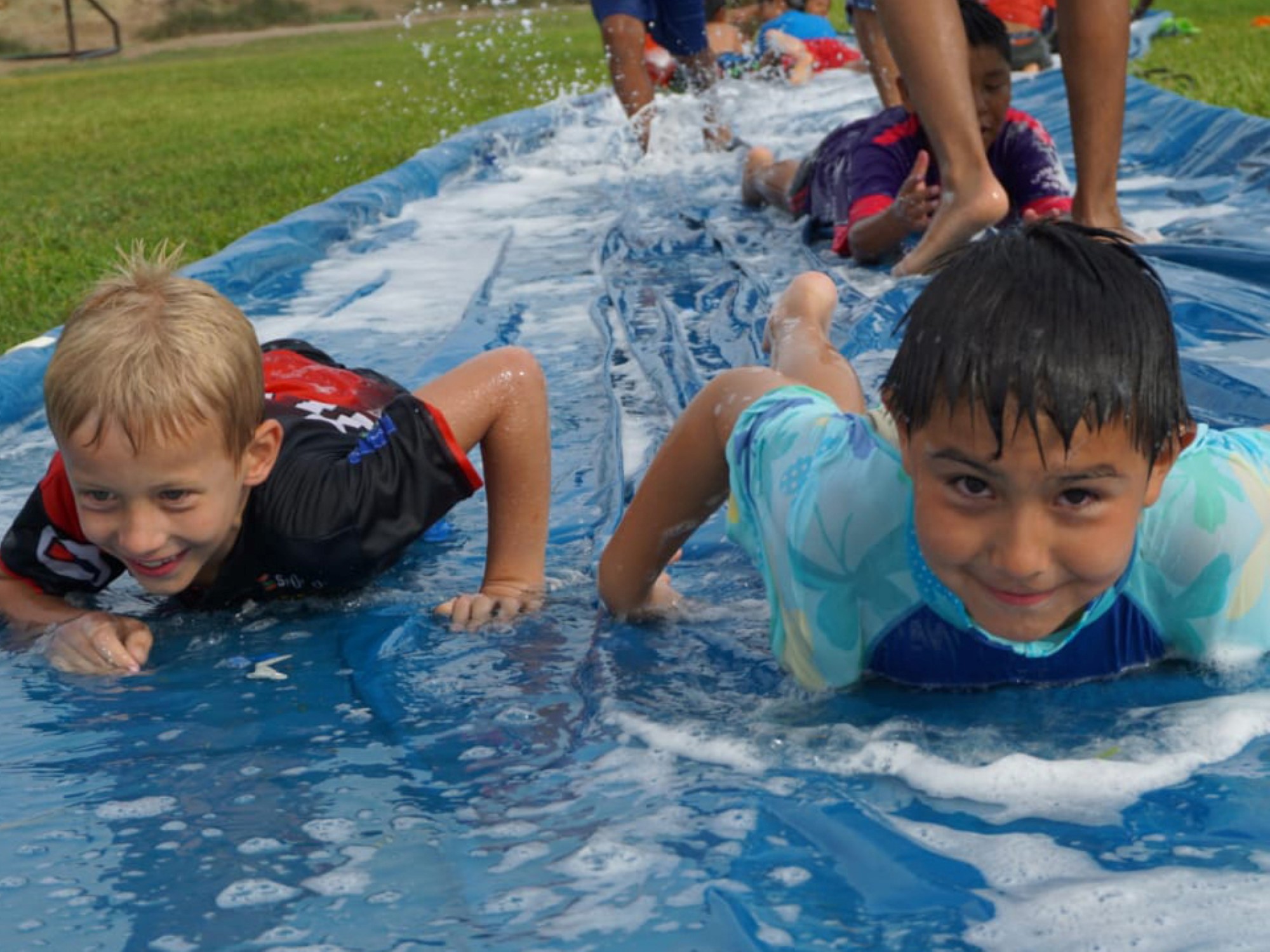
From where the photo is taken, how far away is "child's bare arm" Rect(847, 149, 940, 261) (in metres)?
4.39

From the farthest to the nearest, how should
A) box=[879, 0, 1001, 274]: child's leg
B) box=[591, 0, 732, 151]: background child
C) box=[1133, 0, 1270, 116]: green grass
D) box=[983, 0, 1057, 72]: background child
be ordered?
1. box=[983, 0, 1057, 72]: background child
2. box=[1133, 0, 1270, 116]: green grass
3. box=[591, 0, 732, 151]: background child
4. box=[879, 0, 1001, 274]: child's leg

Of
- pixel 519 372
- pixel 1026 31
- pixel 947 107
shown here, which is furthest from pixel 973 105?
pixel 1026 31

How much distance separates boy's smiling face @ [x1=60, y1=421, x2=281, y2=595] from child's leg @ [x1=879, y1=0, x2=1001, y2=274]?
2.12m

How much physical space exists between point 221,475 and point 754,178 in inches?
148

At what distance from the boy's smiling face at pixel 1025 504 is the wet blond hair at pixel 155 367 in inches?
40.7

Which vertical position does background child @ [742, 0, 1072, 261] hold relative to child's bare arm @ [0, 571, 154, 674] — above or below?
above

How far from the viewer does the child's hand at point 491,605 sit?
8.25 feet

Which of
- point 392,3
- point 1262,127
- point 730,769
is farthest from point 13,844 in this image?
point 392,3

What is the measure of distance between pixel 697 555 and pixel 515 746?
0.77 m

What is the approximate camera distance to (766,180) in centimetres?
579

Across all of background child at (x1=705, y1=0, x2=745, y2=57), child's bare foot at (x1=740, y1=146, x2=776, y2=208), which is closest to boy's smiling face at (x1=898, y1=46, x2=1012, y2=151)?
child's bare foot at (x1=740, y1=146, x2=776, y2=208)

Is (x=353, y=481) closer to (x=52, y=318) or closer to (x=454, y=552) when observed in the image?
(x=454, y=552)

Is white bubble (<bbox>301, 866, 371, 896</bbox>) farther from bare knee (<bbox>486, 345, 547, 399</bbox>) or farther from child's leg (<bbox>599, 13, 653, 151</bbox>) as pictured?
child's leg (<bbox>599, 13, 653, 151</bbox>)

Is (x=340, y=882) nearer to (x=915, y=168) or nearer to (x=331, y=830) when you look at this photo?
(x=331, y=830)
